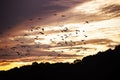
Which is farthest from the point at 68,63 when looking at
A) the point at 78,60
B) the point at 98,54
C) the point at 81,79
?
the point at 81,79

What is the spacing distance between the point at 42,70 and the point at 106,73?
39.4 m

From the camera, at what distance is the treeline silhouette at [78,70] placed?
12740 cm

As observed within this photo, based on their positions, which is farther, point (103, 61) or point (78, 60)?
point (78, 60)

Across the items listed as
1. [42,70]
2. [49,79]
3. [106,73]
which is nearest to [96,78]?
[106,73]

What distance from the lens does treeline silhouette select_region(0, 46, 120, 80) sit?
418ft

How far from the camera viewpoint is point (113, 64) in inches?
5113

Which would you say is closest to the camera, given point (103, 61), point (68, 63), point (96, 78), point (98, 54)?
point (96, 78)

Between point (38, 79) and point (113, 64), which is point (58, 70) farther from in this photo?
point (113, 64)

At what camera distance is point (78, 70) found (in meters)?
143

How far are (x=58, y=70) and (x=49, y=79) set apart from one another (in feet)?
37.7

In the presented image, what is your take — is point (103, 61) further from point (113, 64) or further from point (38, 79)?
point (38, 79)

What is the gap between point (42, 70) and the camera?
154000mm

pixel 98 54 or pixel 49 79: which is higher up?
pixel 98 54

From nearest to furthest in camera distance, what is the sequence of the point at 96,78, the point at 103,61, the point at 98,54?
the point at 96,78 → the point at 103,61 → the point at 98,54
